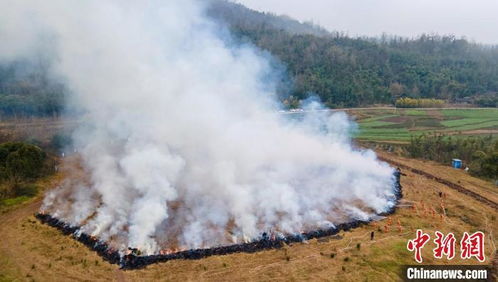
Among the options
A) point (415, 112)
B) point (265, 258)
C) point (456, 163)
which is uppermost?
point (415, 112)

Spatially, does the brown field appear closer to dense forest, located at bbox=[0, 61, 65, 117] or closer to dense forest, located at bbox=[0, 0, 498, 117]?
dense forest, located at bbox=[0, 61, 65, 117]

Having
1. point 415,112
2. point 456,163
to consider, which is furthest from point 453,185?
point 415,112

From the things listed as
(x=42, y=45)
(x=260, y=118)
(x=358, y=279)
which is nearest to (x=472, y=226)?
(x=358, y=279)

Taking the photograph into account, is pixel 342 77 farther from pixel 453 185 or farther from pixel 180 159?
pixel 180 159

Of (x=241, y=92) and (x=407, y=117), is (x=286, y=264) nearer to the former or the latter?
(x=241, y=92)

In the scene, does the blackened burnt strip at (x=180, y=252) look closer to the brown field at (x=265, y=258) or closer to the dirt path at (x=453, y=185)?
the brown field at (x=265, y=258)
